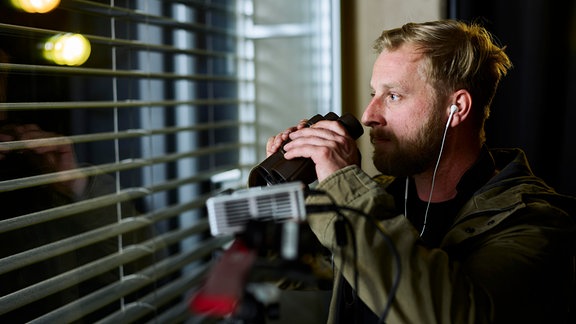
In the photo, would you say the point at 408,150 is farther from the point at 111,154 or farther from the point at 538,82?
the point at 538,82

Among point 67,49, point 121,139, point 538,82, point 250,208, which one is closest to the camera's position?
point 250,208

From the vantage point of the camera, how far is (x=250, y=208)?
0.69 metres

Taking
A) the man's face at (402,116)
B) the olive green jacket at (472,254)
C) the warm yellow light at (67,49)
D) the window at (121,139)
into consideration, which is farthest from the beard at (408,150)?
the warm yellow light at (67,49)

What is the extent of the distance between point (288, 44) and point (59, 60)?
1.14 m

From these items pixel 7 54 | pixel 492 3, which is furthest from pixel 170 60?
pixel 492 3

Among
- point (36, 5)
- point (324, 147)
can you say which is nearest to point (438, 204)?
point (324, 147)

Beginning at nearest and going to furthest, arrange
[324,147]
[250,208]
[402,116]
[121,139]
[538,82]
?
[250,208]
[324,147]
[402,116]
[121,139]
[538,82]

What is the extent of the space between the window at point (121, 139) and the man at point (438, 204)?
34 centimetres

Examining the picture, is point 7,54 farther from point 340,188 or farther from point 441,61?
point 441,61

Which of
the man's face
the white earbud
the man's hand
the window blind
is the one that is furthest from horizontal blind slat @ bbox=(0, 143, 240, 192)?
the white earbud

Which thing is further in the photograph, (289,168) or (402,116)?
(402,116)

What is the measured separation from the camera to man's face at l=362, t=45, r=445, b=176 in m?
1.41

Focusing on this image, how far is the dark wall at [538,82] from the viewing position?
6.57 ft

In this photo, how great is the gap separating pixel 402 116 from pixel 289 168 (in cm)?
39
